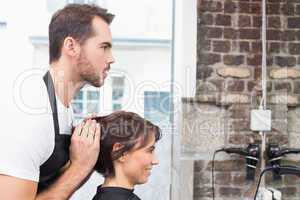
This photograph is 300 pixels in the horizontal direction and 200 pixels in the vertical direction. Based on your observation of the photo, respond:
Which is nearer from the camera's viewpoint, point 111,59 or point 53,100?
point 53,100

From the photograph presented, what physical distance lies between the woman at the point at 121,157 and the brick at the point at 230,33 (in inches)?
27.2

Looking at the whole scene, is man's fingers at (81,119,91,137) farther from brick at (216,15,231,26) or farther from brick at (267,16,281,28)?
brick at (267,16,281,28)

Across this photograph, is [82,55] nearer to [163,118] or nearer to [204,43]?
[163,118]

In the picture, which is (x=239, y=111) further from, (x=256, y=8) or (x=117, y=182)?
(x=117, y=182)

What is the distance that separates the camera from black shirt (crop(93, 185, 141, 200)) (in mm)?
1601

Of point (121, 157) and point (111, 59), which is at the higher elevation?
point (111, 59)

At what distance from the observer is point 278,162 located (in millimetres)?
1946

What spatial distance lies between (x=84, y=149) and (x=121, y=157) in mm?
166

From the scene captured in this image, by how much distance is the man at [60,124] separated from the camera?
4.65 feet

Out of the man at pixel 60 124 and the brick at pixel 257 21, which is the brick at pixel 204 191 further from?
the brick at pixel 257 21

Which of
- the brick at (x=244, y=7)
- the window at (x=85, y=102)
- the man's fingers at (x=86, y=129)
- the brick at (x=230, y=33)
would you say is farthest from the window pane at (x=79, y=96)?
the brick at (x=244, y=7)

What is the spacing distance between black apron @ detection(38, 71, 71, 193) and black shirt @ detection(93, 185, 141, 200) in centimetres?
22

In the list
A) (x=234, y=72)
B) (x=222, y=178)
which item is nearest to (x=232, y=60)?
(x=234, y=72)

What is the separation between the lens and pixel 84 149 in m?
1.57
